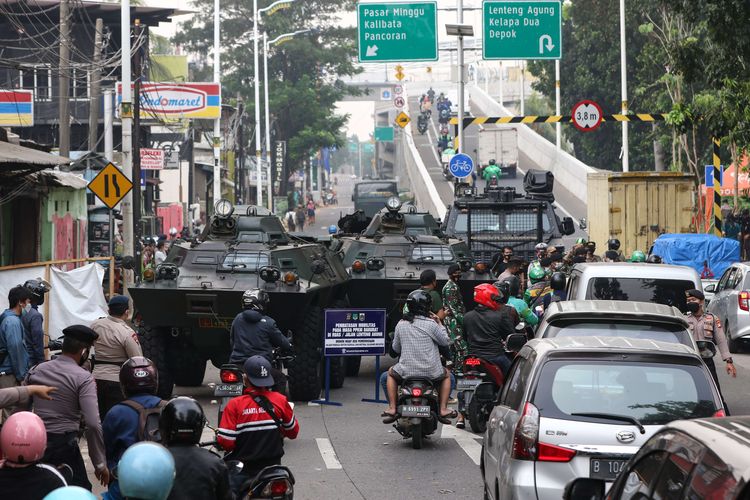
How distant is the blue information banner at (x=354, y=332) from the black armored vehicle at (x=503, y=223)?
1023cm

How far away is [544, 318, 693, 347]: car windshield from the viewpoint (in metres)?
10.0

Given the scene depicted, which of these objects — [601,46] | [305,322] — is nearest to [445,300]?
[305,322]

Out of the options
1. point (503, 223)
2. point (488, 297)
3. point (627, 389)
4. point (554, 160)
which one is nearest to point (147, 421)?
point (627, 389)

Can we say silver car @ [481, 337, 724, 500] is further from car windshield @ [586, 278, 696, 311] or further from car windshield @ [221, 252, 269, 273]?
car windshield @ [221, 252, 269, 273]

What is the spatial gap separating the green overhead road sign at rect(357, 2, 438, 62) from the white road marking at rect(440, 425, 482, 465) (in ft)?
59.6

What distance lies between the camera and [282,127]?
268ft

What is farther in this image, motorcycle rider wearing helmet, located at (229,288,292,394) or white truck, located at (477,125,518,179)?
white truck, located at (477,125,518,179)

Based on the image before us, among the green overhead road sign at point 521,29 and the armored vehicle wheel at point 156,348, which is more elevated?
the green overhead road sign at point 521,29

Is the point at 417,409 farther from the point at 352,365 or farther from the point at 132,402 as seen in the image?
the point at 352,365

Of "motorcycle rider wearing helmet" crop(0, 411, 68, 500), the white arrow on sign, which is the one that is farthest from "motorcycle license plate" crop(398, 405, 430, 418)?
the white arrow on sign

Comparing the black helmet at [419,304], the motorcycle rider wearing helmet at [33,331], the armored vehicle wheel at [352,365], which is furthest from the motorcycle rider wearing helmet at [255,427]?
the armored vehicle wheel at [352,365]

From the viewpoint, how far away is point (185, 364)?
1777 centimetres

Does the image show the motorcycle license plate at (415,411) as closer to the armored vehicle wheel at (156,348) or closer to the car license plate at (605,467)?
the armored vehicle wheel at (156,348)

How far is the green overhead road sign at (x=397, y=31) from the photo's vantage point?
3172 cm
